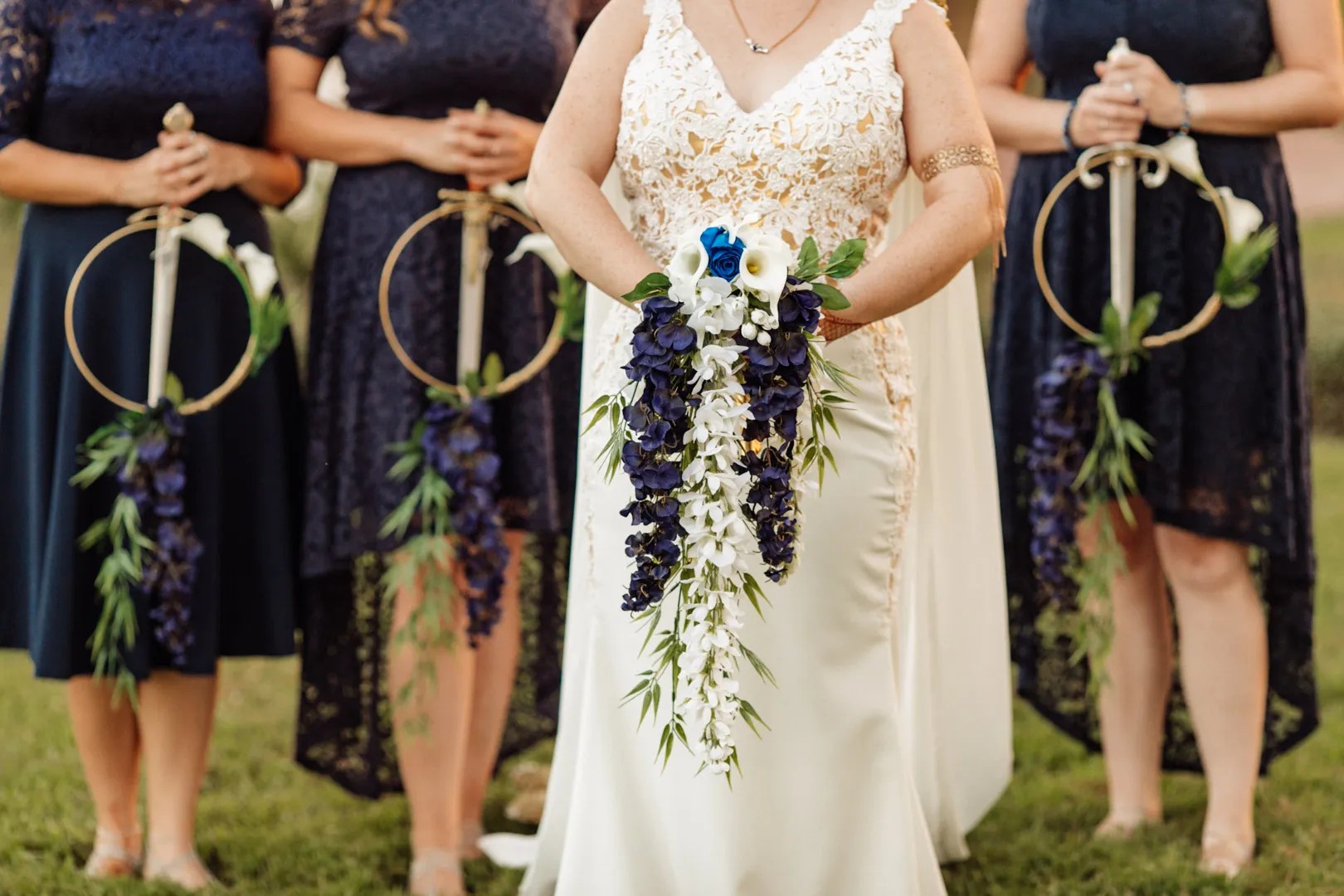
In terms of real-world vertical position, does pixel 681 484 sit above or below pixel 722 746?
above

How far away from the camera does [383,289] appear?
4.07 m

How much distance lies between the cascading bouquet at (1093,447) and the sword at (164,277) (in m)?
2.19

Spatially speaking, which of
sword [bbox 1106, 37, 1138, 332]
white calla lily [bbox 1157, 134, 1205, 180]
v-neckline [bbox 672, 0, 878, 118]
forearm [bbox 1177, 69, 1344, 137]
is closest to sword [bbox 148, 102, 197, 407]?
v-neckline [bbox 672, 0, 878, 118]

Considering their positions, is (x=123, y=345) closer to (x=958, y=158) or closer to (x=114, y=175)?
(x=114, y=175)

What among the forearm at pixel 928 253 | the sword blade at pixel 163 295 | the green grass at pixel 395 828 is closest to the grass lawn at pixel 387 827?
the green grass at pixel 395 828

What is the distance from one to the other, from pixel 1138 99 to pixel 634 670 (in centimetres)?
199

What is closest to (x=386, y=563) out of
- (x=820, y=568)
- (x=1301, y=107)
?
(x=820, y=568)

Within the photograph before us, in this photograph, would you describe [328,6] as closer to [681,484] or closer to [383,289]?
[383,289]

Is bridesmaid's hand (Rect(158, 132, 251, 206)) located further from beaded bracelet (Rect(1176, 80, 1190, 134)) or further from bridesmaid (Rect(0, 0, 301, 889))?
beaded bracelet (Rect(1176, 80, 1190, 134))

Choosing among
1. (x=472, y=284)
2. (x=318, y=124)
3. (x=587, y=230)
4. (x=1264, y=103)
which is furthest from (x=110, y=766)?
(x=1264, y=103)

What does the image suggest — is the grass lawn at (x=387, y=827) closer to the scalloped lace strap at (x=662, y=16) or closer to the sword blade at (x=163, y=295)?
the sword blade at (x=163, y=295)

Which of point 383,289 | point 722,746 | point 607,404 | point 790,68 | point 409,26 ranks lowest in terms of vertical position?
point 722,746

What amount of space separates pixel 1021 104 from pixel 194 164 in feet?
6.98

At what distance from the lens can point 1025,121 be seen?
452 cm
